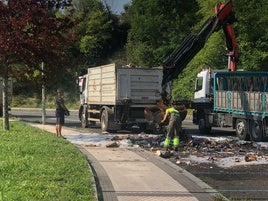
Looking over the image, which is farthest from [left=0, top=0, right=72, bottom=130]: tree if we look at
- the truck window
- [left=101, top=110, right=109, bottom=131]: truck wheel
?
the truck window

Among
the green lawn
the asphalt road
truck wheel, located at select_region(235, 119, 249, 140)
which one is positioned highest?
truck wheel, located at select_region(235, 119, 249, 140)

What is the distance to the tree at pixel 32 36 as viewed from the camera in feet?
55.8

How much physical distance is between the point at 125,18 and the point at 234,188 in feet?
176

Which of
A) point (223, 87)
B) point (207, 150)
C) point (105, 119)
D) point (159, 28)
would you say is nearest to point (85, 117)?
point (105, 119)

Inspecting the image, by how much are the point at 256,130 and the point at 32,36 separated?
8052 millimetres

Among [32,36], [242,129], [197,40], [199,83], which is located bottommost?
[242,129]

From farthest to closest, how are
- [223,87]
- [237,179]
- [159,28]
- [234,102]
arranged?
[159,28] → [223,87] → [234,102] → [237,179]

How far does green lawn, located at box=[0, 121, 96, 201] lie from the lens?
7.85 m

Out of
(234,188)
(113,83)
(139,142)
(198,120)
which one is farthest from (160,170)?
(198,120)

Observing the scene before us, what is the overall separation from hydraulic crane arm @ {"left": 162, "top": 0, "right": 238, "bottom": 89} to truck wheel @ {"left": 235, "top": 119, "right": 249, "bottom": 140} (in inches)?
144

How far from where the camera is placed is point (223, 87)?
2242 centimetres

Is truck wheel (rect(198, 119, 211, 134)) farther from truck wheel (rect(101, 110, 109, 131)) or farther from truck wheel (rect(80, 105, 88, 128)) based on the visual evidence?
truck wheel (rect(80, 105, 88, 128))

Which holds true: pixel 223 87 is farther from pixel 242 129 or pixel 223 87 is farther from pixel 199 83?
pixel 242 129

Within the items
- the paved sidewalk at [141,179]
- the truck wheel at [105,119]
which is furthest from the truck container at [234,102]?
the paved sidewalk at [141,179]
